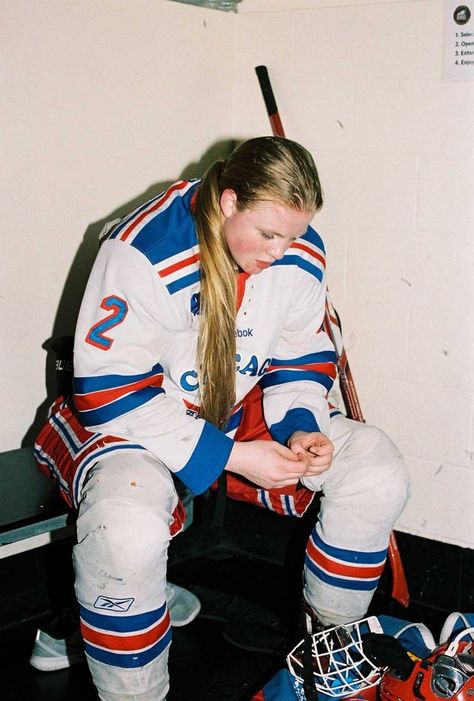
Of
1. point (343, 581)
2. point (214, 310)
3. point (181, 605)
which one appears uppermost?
point (214, 310)

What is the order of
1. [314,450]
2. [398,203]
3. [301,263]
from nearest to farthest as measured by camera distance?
1. [314,450]
2. [301,263]
3. [398,203]

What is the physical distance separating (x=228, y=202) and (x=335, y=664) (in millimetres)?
919

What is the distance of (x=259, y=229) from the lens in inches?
61.2

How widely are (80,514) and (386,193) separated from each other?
1128 millimetres

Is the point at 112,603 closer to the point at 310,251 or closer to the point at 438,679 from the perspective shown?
the point at 438,679

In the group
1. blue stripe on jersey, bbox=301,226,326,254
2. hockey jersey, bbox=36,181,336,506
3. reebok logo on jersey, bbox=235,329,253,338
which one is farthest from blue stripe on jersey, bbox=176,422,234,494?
blue stripe on jersey, bbox=301,226,326,254

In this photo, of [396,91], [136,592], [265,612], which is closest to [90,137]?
[396,91]

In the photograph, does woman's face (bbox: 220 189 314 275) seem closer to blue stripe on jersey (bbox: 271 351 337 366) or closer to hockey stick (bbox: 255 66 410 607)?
blue stripe on jersey (bbox: 271 351 337 366)

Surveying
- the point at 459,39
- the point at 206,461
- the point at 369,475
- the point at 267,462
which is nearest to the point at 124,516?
the point at 206,461

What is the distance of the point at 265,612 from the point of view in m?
2.16

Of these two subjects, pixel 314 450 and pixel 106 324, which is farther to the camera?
pixel 314 450

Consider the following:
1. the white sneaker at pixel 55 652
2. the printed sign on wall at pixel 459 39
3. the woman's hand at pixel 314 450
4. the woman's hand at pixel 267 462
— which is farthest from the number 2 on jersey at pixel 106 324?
the printed sign on wall at pixel 459 39

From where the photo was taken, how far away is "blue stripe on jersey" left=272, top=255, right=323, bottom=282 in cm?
178

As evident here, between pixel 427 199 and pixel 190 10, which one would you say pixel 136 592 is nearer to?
pixel 427 199
